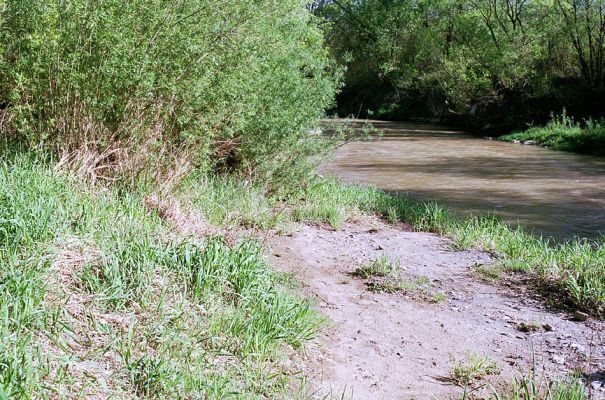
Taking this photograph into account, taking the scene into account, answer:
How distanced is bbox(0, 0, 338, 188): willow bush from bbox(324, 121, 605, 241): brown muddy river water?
5200 mm

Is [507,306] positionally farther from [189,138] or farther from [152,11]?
[152,11]

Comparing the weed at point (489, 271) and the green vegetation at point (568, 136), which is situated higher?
the green vegetation at point (568, 136)

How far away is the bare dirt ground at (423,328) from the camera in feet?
13.0

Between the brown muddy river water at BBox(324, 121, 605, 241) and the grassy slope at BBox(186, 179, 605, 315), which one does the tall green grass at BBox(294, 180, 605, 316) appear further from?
the brown muddy river water at BBox(324, 121, 605, 241)

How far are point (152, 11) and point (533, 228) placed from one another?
21.1ft

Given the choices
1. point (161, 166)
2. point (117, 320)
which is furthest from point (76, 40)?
point (117, 320)

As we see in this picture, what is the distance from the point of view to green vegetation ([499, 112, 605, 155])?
20125mm

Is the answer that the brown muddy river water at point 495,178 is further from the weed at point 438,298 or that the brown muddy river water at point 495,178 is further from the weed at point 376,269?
the weed at point 438,298

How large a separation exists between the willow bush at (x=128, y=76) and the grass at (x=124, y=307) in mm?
890

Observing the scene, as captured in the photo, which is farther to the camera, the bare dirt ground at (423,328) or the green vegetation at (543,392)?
the bare dirt ground at (423,328)

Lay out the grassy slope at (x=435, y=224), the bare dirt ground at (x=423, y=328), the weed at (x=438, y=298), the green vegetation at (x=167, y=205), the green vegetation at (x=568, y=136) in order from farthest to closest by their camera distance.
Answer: the green vegetation at (x=568, y=136) → the grassy slope at (x=435, y=224) → the weed at (x=438, y=298) → the bare dirt ground at (x=423, y=328) → the green vegetation at (x=167, y=205)

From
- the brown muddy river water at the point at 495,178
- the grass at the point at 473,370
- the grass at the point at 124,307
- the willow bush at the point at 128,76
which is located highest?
the willow bush at the point at 128,76

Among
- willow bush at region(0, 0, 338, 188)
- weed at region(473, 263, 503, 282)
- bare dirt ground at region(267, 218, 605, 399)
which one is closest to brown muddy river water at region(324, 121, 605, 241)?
weed at region(473, 263, 503, 282)

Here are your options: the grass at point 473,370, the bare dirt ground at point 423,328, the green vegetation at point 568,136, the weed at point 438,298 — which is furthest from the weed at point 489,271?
the green vegetation at point 568,136
